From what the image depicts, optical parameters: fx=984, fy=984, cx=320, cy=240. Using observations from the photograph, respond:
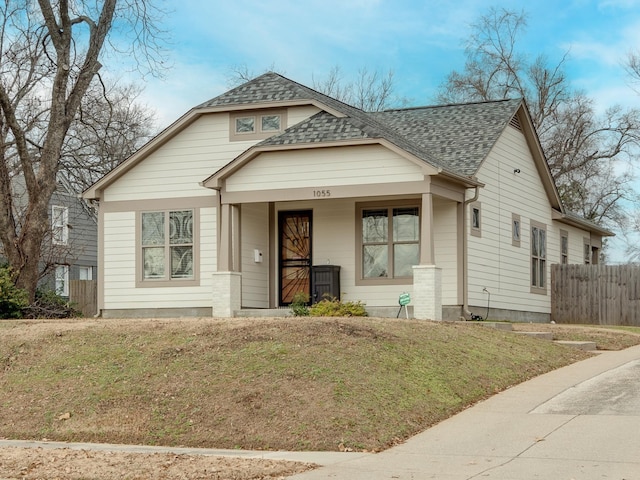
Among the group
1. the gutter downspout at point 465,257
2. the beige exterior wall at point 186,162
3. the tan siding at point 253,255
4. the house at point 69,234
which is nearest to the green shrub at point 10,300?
the beige exterior wall at point 186,162

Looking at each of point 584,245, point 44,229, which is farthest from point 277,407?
point 584,245

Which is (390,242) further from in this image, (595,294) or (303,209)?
(595,294)

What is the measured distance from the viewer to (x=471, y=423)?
12.4 meters

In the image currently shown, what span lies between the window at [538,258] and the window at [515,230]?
1272 mm

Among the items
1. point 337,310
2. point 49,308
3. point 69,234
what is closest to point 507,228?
point 337,310

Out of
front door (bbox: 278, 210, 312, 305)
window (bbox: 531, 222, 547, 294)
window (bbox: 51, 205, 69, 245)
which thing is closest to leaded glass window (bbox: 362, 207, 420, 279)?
front door (bbox: 278, 210, 312, 305)

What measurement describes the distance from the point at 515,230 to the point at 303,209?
5976 mm

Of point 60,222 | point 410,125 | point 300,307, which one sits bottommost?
point 300,307

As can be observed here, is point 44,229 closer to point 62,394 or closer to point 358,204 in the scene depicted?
point 358,204

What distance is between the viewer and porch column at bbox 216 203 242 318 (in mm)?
22359

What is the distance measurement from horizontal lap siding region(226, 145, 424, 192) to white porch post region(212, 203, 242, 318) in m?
0.69

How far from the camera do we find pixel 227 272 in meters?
22.3

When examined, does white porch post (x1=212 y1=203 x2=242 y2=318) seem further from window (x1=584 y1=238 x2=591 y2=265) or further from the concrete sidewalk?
window (x1=584 y1=238 x2=591 y2=265)

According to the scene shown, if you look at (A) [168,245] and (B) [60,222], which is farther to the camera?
(B) [60,222]
